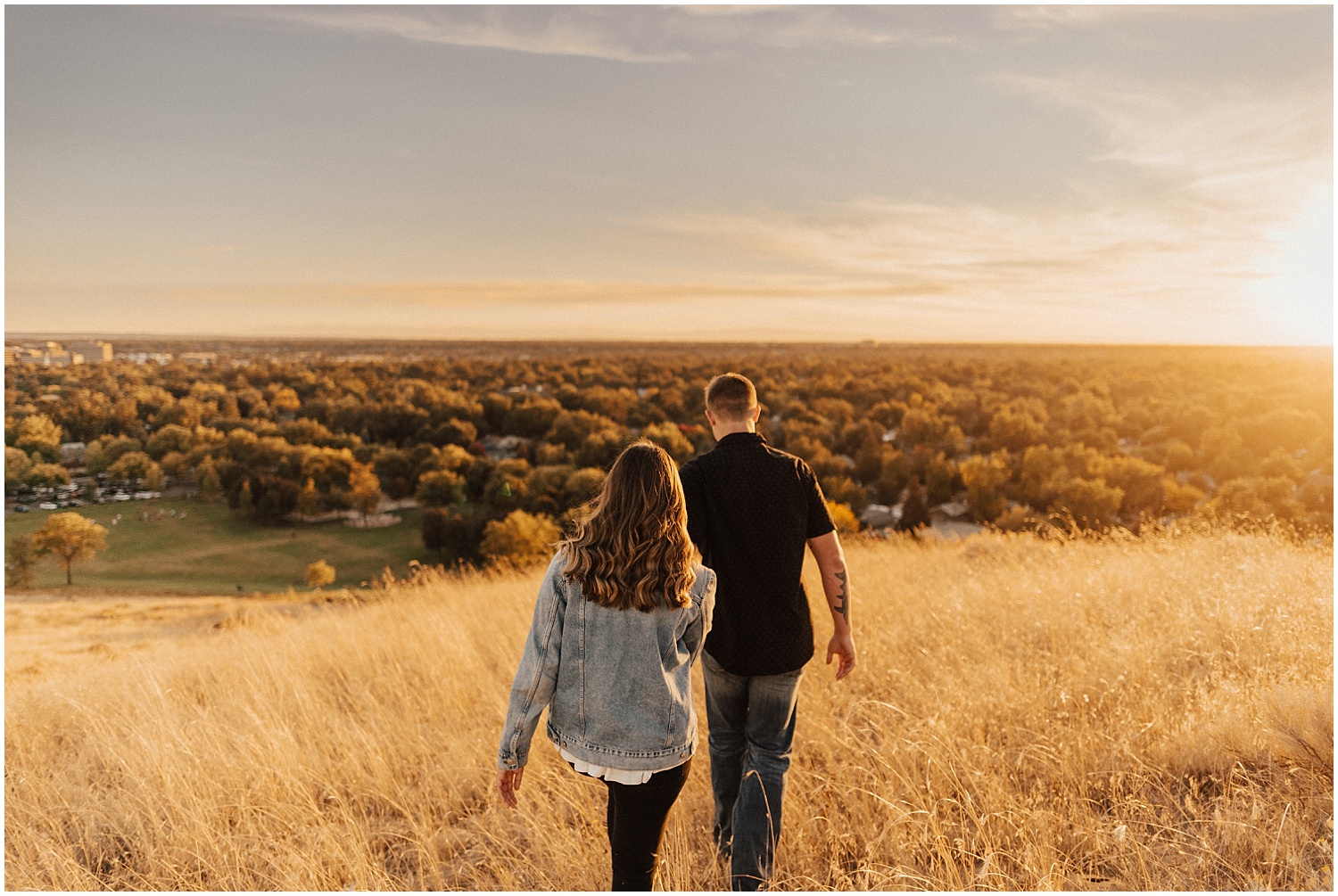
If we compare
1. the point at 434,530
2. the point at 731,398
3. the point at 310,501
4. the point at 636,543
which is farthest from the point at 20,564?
the point at 636,543

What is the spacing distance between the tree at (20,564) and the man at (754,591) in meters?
65.4

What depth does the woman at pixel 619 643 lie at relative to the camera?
91.8 inches

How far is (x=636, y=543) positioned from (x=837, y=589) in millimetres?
1511

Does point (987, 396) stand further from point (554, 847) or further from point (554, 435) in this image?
point (554, 847)

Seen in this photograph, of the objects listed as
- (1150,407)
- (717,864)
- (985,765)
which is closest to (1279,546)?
(985,765)

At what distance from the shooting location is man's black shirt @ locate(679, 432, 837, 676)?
3.09 meters

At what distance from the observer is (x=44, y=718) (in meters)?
5.94

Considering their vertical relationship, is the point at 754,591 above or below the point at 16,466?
above

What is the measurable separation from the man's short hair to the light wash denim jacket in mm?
1082

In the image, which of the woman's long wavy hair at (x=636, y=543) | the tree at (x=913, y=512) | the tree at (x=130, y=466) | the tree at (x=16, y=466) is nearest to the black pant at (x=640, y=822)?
the woman's long wavy hair at (x=636, y=543)

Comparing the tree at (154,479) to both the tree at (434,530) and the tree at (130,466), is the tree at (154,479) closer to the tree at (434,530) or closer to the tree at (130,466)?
the tree at (130,466)

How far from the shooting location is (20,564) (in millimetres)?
50188

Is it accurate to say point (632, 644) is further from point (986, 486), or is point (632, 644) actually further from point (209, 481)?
point (209, 481)

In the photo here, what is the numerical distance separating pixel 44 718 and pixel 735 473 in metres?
6.79
